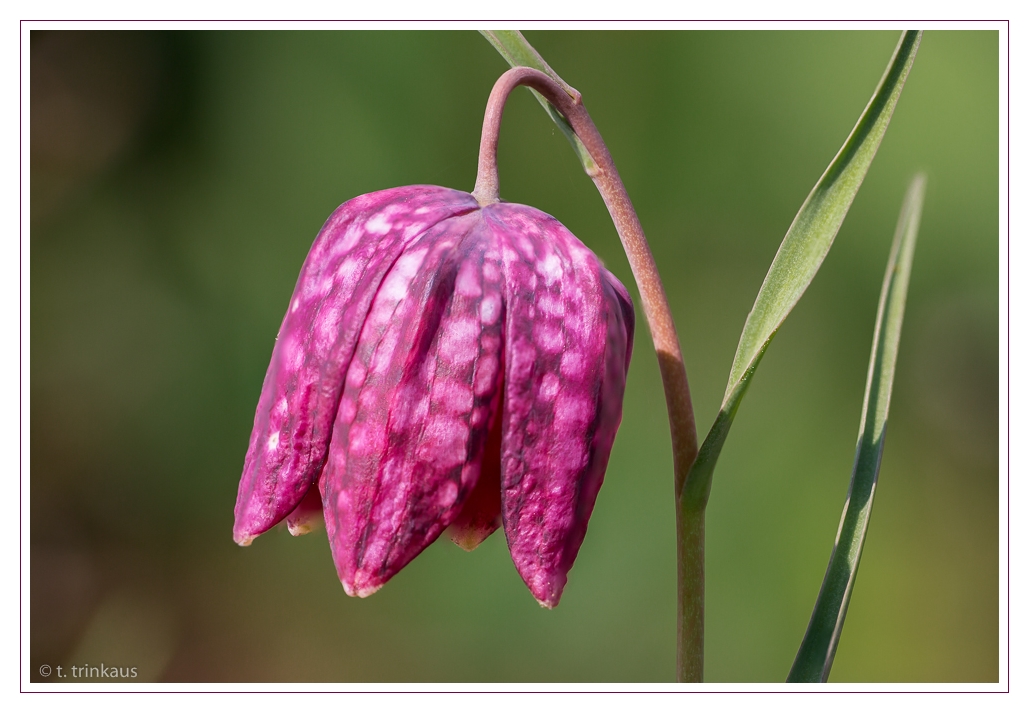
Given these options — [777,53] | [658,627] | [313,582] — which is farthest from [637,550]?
[777,53]

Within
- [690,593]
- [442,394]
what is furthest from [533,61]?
[690,593]

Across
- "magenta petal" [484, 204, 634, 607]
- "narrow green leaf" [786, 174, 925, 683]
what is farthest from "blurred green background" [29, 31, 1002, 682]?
"magenta petal" [484, 204, 634, 607]

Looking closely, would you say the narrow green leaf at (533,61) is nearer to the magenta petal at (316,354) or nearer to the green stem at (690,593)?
the magenta petal at (316,354)

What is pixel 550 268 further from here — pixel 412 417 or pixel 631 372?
pixel 631 372

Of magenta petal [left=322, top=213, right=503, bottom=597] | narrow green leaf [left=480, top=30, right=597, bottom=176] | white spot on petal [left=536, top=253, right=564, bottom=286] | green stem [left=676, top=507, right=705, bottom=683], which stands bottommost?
green stem [left=676, top=507, right=705, bottom=683]

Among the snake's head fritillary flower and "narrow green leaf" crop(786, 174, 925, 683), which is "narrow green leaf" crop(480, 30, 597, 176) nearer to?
the snake's head fritillary flower
